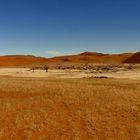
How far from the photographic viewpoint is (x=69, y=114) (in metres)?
19.9

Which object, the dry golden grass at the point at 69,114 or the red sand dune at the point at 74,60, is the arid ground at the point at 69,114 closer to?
the dry golden grass at the point at 69,114

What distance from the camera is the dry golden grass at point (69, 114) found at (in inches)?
681

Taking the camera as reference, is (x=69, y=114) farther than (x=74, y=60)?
No

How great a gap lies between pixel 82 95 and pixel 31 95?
481 centimetres

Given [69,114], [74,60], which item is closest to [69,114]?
[69,114]

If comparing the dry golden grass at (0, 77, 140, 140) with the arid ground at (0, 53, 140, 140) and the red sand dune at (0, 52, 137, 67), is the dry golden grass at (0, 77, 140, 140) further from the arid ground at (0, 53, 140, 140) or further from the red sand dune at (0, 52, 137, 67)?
the red sand dune at (0, 52, 137, 67)

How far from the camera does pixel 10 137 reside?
17281 millimetres

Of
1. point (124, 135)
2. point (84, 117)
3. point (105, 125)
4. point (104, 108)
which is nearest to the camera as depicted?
point (124, 135)

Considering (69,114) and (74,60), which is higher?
(74,60)

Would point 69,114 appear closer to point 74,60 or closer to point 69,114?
point 69,114

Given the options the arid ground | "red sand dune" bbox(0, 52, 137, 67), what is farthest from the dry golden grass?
"red sand dune" bbox(0, 52, 137, 67)

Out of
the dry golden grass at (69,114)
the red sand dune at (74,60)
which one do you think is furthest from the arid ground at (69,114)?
the red sand dune at (74,60)

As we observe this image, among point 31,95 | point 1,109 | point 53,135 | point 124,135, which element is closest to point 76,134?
point 53,135

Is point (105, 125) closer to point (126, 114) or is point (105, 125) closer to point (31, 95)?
point (126, 114)
